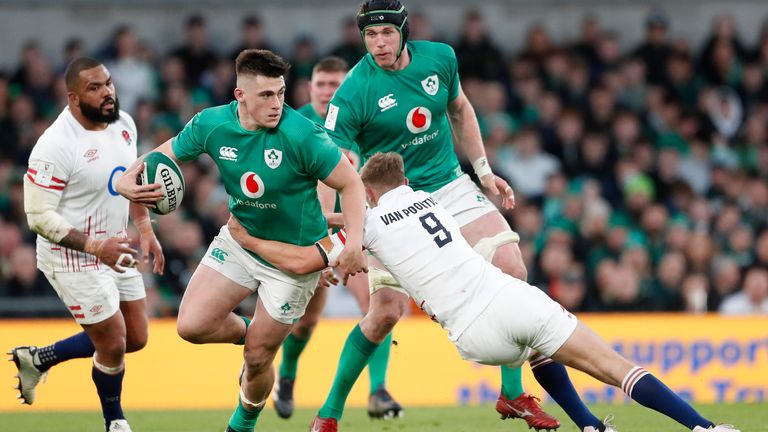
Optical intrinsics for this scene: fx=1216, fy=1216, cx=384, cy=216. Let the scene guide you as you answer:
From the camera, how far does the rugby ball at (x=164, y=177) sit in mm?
7543

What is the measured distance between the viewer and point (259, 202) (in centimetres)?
766

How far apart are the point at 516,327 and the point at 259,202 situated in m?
1.81

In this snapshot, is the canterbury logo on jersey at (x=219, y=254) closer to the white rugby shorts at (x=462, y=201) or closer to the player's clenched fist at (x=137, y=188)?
the player's clenched fist at (x=137, y=188)

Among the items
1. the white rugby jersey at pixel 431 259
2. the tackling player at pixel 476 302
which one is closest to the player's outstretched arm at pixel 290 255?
the tackling player at pixel 476 302

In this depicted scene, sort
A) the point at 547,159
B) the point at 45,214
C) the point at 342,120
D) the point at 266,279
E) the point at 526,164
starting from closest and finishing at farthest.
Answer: the point at 266,279 → the point at 45,214 → the point at 342,120 → the point at 526,164 → the point at 547,159

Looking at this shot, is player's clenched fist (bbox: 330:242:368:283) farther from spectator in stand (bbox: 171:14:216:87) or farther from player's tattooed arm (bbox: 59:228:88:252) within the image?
spectator in stand (bbox: 171:14:216:87)

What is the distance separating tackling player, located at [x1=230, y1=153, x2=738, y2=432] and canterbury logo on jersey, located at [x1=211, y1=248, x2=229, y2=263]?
778 millimetres

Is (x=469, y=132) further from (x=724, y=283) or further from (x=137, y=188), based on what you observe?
(x=724, y=283)

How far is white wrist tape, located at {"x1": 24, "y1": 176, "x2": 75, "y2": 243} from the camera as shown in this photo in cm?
816

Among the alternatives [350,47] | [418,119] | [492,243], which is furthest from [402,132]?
[350,47]

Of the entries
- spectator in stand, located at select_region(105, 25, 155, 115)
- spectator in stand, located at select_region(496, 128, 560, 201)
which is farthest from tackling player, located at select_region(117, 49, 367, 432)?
spectator in stand, located at select_region(105, 25, 155, 115)

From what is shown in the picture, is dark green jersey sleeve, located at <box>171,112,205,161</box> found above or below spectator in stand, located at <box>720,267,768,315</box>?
above

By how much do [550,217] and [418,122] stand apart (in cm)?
729

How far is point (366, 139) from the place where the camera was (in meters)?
8.58
